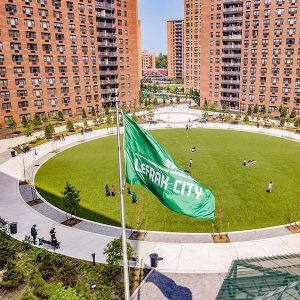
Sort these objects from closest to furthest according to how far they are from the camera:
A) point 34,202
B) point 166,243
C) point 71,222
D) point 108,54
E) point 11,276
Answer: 1. point 11,276
2. point 166,243
3. point 71,222
4. point 34,202
5. point 108,54

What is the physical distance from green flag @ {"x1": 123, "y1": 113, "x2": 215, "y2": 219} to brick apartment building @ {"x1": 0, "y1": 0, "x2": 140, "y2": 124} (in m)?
65.7

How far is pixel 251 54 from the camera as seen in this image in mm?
84875

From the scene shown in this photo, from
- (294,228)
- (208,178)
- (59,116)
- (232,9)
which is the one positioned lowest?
(294,228)

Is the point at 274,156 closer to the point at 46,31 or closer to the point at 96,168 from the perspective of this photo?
the point at 96,168

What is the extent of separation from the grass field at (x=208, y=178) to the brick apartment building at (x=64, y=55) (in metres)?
25.5

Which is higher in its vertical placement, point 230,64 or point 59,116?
point 230,64

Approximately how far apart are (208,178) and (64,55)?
182ft

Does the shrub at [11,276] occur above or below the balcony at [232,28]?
below

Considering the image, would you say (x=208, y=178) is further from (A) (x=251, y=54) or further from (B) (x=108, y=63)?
(B) (x=108, y=63)

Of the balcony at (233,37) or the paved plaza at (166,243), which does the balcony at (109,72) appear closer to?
the balcony at (233,37)

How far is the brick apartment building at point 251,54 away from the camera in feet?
257

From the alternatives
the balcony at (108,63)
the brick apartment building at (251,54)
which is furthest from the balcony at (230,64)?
the balcony at (108,63)

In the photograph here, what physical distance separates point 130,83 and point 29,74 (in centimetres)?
3196

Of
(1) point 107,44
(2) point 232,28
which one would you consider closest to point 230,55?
(2) point 232,28
